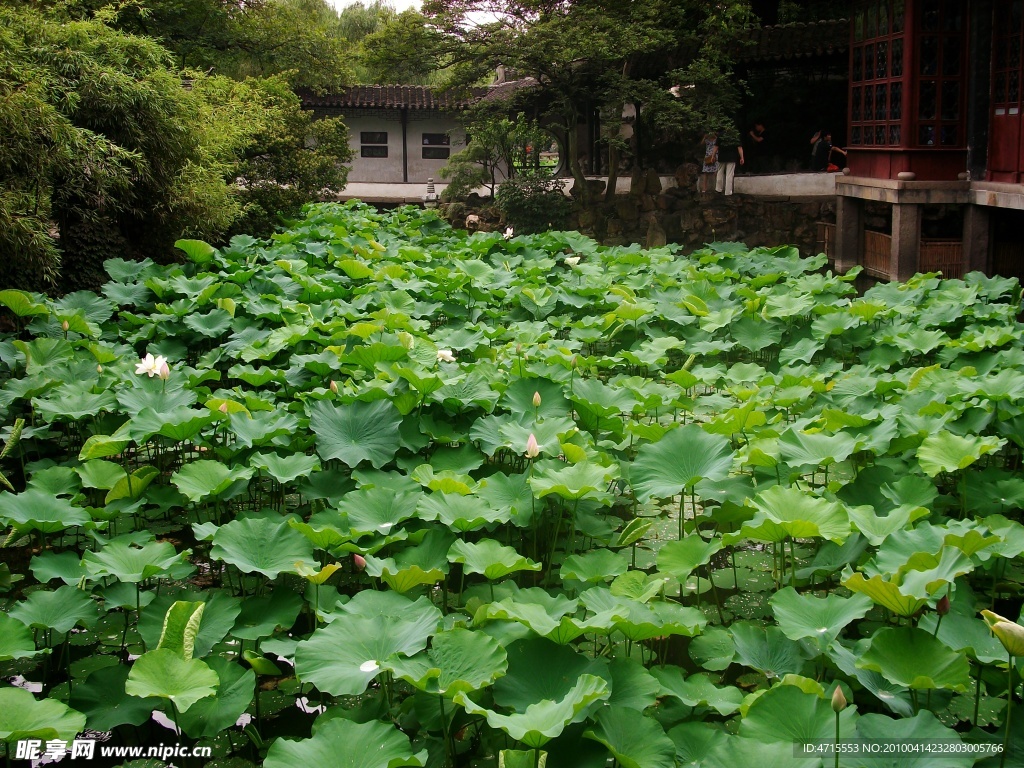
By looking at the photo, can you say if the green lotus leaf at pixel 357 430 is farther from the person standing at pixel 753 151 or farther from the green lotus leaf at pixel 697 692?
the person standing at pixel 753 151

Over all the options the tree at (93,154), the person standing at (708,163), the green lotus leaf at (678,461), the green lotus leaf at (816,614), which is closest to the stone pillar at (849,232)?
the person standing at (708,163)

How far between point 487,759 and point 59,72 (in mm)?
7132

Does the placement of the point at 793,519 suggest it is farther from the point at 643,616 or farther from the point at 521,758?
the point at 521,758

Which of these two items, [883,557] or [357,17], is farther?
[357,17]

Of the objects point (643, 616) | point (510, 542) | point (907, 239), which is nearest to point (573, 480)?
point (510, 542)

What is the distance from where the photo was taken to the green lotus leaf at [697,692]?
258 cm

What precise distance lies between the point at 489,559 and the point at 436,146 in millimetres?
21861

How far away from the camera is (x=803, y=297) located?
6695 millimetres

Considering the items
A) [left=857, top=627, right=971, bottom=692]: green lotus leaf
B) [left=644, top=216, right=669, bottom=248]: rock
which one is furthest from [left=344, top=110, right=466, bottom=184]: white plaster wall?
[left=857, top=627, right=971, bottom=692]: green lotus leaf

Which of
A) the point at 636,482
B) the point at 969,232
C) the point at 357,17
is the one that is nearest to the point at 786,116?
the point at 969,232

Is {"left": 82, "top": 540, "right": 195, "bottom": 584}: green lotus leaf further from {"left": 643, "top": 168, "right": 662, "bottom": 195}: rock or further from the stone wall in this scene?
{"left": 643, "top": 168, "right": 662, "bottom": 195}: rock

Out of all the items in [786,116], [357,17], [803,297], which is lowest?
[803,297]

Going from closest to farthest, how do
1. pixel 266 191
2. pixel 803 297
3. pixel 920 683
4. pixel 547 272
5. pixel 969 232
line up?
pixel 920 683, pixel 803 297, pixel 547 272, pixel 969 232, pixel 266 191

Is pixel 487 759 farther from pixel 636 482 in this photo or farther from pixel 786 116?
pixel 786 116
